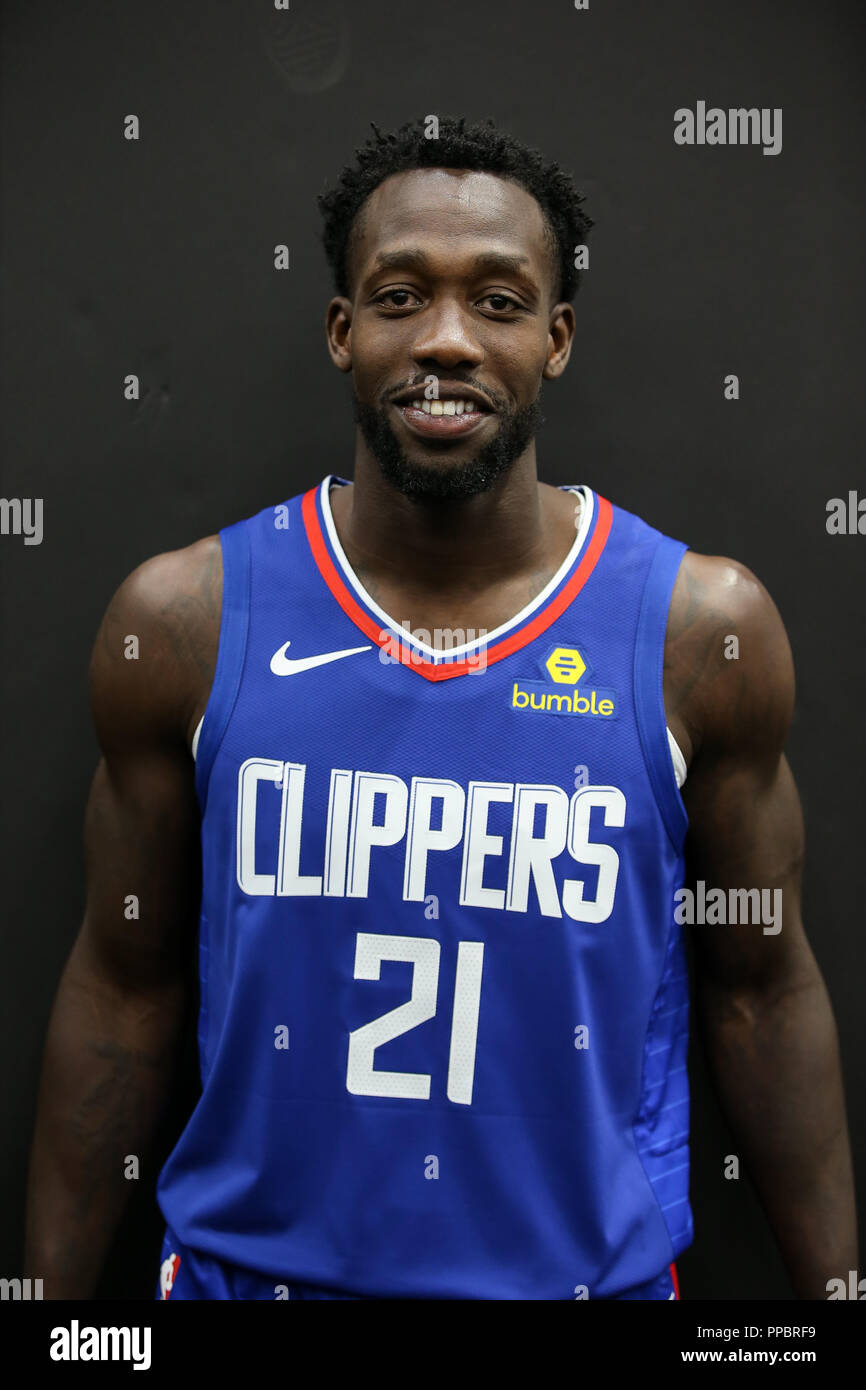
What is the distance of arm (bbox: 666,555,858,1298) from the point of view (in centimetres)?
157

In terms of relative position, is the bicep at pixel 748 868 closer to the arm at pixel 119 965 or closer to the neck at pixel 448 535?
the neck at pixel 448 535

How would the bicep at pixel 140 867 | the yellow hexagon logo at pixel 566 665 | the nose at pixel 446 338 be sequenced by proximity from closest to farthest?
the nose at pixel 446 338 < the yellow hexagon logo at pixel 566 665 < the bicep at pixel 140 867

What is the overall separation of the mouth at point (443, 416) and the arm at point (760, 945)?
1.27ft

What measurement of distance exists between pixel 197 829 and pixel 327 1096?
0.44 metres

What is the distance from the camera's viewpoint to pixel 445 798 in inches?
59.0

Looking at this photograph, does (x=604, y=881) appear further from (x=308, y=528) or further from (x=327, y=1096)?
(x=308, y=528)

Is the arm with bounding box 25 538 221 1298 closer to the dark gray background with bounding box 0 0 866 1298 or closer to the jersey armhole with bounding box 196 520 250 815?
the jersey armhole with bounding box 196 520 250 815

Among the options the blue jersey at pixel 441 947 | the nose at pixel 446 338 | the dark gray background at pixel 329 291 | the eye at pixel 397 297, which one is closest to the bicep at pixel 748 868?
the blue jersey at pixel 441 947

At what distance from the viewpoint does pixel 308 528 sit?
1.64 meters

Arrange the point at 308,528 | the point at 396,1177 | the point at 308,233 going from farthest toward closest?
the point at 308,233, the point at 308,528, the point at 396,1177

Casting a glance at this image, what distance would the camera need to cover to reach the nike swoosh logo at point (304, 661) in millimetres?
1542

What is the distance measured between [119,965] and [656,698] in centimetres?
92
